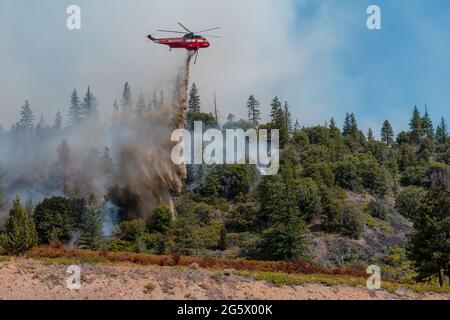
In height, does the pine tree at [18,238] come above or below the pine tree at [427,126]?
below

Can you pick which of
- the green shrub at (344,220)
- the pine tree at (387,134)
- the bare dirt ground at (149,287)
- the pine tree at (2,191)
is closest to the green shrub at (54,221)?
the pine tree at (2,191)

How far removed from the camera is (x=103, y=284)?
1341 inches

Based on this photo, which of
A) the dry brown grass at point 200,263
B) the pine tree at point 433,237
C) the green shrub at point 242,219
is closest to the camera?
the dry brown grass at point 200,263

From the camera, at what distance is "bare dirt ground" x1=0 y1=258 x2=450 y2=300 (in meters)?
32.7

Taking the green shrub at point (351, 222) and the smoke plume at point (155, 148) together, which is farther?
the green shrub at point (351, 222)

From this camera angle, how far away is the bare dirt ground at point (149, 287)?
107ft

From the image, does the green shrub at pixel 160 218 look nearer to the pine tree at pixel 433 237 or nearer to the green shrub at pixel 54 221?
the green shrub at pixel 54 221

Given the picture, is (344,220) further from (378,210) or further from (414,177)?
(414,177)

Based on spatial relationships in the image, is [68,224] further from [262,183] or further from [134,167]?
[262,183]

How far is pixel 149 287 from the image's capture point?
33.4 meters

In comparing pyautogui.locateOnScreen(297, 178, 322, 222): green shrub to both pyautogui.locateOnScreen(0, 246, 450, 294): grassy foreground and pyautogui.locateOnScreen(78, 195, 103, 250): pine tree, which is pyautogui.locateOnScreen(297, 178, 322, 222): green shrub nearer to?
pyautogui.locateOnScreen(78, 195, 103, 250): pine tree

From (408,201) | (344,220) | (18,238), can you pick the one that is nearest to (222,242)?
(344,220)

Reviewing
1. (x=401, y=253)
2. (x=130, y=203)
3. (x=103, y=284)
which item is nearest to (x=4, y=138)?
(x=130, y=203)
